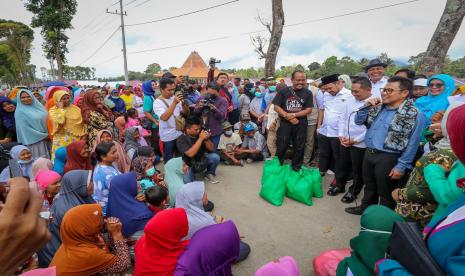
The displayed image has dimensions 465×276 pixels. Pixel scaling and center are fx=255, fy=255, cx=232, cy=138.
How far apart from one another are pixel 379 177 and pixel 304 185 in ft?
3.32

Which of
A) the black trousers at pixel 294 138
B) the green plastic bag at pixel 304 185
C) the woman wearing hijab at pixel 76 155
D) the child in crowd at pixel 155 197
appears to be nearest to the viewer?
the child in crowd at pixel 155 197

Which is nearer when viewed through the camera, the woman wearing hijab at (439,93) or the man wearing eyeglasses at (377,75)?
the woman wearing hijab at (439,93)

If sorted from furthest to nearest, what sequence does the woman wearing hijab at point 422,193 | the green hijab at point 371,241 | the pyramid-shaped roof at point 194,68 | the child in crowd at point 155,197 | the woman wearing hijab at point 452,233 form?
the pyramid-shaped roof at point 194,68, the child in crowd at point 155,197, the woman wearing hijab at point 422,193, the green hijab at point 371,241, the woman wearing hijab at point 452,233

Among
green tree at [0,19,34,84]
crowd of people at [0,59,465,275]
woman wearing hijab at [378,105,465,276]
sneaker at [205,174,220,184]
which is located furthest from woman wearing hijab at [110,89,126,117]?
green tree at [0,19,34,84]

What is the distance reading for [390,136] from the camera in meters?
2.87

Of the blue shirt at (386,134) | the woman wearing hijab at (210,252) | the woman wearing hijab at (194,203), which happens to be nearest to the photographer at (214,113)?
the woman wearing hijab at (194,203)

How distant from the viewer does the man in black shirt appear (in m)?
4.39

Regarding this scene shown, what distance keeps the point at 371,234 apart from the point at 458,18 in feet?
18.2

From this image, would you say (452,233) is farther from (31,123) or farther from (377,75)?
(31,123)

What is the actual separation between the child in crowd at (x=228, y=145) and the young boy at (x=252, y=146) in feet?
0.65

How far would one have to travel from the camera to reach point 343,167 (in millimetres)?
3961

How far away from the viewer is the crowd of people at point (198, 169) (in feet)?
5.71

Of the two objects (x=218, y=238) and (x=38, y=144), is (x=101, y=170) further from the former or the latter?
(x=38, y=144)

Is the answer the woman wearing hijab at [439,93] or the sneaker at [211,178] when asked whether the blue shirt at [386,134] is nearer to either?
the woman wearing hijab at [439,93]
